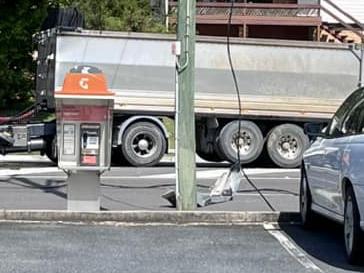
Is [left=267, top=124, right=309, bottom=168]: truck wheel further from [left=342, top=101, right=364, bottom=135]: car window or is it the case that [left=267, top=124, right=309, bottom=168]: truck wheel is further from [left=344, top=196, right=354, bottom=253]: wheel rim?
[left=344, top=196, right=354, bottom=253]: wheel rim

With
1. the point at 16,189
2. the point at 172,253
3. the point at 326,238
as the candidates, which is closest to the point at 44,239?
the point at 172,253

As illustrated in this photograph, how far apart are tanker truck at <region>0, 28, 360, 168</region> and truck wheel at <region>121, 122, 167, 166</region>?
0.02 metres

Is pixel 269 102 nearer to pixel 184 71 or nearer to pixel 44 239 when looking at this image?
pixel 184 71

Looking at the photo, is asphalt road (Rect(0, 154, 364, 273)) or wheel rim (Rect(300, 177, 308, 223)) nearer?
asphalt road (Rect(0, 154, 364, 273))

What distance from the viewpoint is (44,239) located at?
10680 millimetres

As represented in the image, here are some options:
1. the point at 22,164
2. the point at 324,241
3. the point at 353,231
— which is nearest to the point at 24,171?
the point at 22,164

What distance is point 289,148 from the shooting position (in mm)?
22875

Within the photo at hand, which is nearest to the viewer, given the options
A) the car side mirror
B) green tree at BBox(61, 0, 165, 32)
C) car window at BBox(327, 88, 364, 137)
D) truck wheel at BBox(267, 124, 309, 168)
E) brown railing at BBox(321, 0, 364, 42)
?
car window at BBox(327, 88, 364, 137)

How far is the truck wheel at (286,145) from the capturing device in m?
22.8

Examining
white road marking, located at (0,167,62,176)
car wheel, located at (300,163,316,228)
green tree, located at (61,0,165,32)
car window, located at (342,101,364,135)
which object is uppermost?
green tree, located at (61,0,165,32)

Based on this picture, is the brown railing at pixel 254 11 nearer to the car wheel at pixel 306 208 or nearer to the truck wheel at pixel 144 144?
the truck wheel at pixel 144 144

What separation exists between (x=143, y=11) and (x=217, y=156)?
11103mm

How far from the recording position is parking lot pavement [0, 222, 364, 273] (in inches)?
364

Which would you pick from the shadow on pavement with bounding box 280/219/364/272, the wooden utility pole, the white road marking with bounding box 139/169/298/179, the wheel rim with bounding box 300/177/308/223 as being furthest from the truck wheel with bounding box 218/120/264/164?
the wheel rim with bounding box 300/177/308/223
